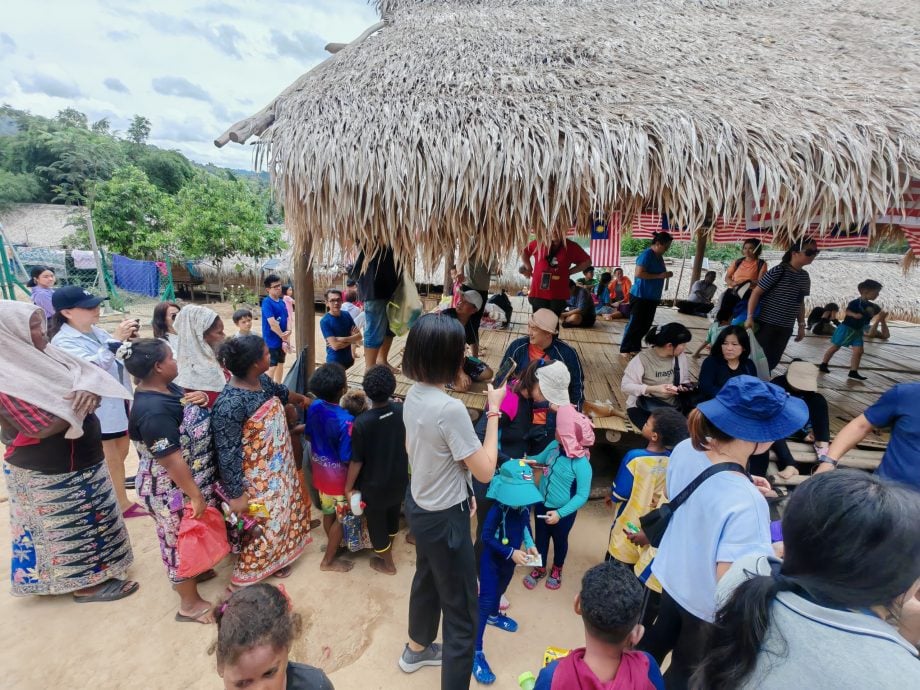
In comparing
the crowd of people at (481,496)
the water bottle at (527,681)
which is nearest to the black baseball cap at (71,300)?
the crowd of people at (481,496)

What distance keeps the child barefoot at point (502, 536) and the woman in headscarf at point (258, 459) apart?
1329 millimetres

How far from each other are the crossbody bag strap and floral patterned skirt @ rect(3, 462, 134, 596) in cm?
317

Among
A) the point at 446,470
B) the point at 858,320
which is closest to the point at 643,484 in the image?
the point at 446,470

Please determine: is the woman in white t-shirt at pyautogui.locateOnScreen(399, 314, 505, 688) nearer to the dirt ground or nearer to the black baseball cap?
the dirt ground

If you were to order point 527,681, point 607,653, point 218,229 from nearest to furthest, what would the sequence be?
point 607,653
point 527,681
point 218,229

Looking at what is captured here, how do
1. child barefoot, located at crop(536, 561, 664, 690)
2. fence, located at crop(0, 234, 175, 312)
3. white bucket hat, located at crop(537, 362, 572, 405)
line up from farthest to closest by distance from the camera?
fence, located at crop(0, 234, 175, 312), white bucket hat, located at crop(537, 362, 572, 405), child barefoot, located at crop(536, 561, 664, 690)

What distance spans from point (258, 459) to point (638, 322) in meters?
4.76

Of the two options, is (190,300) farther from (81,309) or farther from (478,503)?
(478,503)

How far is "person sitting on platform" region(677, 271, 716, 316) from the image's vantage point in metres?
8.70

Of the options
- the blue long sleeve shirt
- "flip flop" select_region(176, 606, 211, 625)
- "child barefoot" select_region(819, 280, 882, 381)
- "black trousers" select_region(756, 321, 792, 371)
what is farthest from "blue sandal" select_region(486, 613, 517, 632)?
"child barefoot" select_region(819, 280, 882, 381)

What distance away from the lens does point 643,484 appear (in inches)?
92.5

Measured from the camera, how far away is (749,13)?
4715 mm

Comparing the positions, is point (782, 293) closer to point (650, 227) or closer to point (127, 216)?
point (650, 227)

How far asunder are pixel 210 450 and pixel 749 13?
6802 mm
